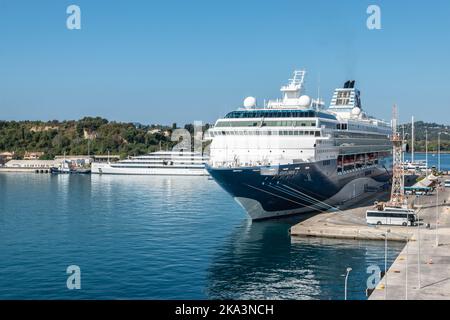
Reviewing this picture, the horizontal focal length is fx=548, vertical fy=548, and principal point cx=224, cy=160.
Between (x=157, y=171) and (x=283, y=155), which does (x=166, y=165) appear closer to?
(x=157, y=171)

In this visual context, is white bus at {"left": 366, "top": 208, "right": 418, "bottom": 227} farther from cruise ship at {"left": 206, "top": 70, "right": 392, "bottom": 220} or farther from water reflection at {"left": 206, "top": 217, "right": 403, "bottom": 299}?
cruise ship at {"left": 206, "top": 70, "right": 392, "bottom": 220}

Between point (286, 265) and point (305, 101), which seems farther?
point (305, 101)

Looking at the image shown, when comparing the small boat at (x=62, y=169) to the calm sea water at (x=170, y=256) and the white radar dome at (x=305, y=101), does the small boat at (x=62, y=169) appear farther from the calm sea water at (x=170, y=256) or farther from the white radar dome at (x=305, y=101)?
the white radar dome at (x=305, y=101)

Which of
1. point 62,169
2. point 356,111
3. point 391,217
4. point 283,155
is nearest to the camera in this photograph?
point 391,217

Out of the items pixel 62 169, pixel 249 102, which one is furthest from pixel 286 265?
pixel 62 169

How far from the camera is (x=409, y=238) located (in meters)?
47.6

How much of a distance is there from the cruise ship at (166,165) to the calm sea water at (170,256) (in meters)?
81.1

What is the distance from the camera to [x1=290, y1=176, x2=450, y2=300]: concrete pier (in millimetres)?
29250

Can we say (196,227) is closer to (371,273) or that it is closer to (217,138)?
(217,138)

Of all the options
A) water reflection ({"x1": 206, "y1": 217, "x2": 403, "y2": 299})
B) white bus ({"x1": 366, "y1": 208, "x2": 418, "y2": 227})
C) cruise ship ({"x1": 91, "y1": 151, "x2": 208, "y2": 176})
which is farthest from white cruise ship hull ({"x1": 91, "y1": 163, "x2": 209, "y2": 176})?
water reflection ({"x1": 206, "y1": 217, "x2": 403, "y2": 299})

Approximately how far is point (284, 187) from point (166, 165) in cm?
10271

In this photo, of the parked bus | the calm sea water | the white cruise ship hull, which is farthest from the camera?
the white cruise ship hull
